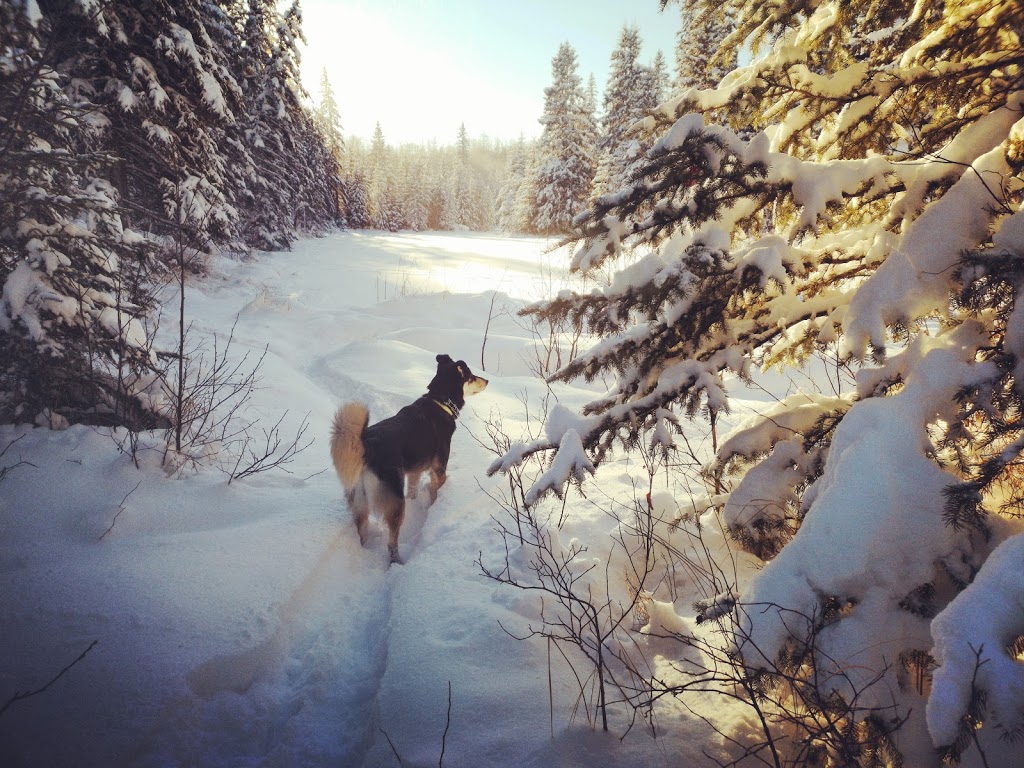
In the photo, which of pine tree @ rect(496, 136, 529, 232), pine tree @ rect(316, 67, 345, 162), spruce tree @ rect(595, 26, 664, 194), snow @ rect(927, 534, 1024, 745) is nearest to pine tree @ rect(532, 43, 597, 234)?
spruce tree @ rect(595, 26, 664, 194)

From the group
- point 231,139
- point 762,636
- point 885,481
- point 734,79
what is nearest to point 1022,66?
point 734,79

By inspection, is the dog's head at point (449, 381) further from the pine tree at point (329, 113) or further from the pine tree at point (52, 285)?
the pine tree at point (329, 113)

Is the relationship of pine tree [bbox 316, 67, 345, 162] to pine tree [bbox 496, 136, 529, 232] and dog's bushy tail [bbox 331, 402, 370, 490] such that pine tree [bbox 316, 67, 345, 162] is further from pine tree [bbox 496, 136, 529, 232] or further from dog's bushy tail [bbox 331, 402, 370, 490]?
dog's bushy tail [bbox 331, 402, 370, 490]

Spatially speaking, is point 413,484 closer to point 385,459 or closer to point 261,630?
point 385,459

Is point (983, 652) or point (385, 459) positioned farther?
point (385, 459)

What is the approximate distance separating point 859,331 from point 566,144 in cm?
3377

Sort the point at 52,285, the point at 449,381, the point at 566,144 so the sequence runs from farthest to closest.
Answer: the point at 566,144
the point at 449,381
the point at 52,285

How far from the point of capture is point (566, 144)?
31.0 meters

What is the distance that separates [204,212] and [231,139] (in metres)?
7.36

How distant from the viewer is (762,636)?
160 cm

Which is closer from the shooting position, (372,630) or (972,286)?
(972,286)

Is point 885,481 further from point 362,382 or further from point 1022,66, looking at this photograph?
point 362,382

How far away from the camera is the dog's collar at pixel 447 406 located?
4805mm

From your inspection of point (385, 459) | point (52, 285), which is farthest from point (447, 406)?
point (52, 285)
